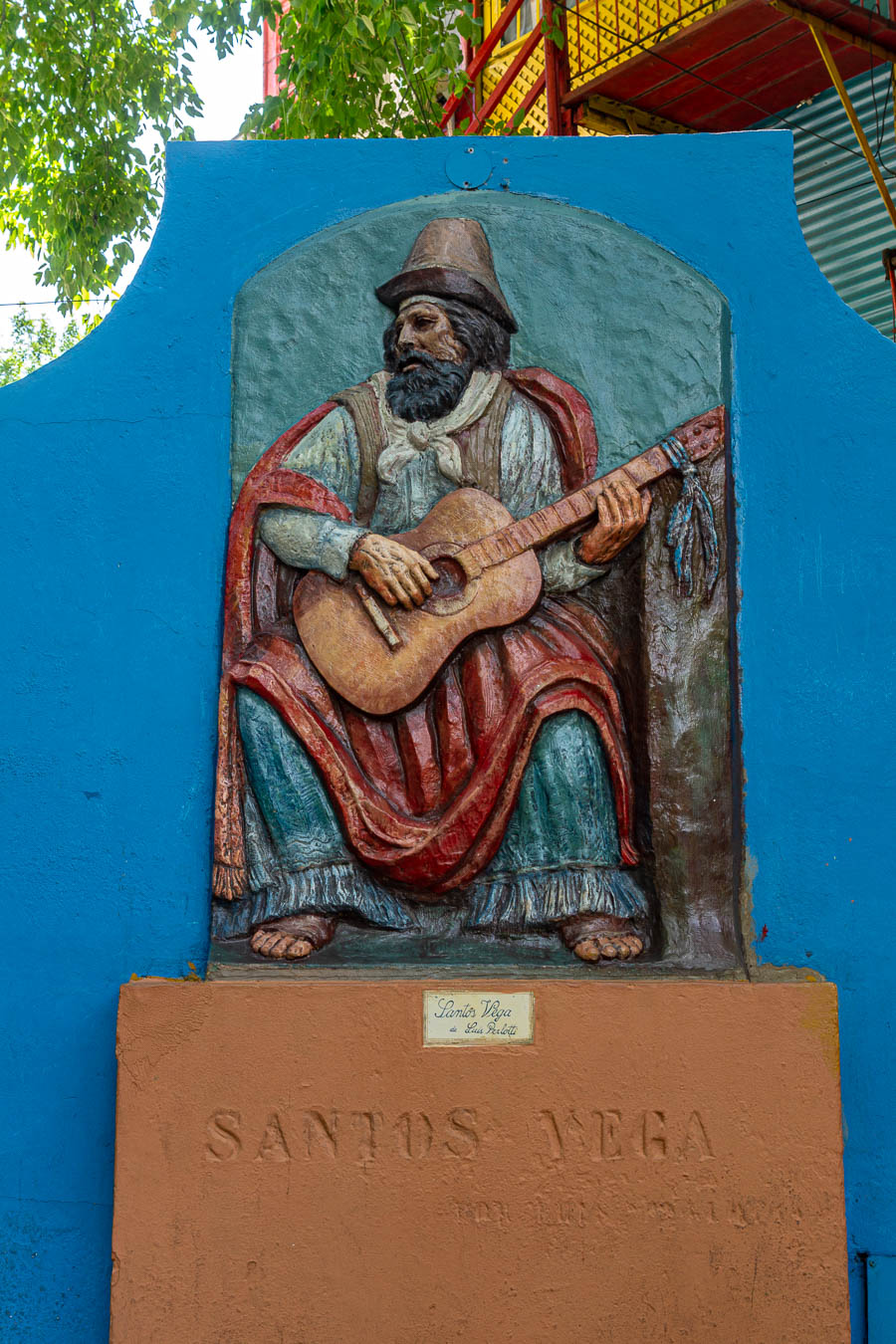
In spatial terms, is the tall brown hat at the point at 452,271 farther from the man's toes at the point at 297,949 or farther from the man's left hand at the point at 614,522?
the man's toes at the point at 297,949

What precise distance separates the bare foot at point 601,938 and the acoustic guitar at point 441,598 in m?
0.78

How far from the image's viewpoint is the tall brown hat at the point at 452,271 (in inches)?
146

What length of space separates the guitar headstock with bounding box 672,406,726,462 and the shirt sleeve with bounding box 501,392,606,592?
38 centimetres

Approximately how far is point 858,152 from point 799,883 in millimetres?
5609

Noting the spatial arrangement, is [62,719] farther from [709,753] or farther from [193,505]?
[709,753]

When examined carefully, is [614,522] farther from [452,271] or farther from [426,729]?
[452,271]

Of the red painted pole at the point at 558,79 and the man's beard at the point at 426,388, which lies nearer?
the man's beard at the point at 426,388

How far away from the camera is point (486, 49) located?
856 cm

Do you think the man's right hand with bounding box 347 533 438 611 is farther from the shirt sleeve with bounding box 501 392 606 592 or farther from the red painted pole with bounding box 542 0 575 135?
the red painted pole with bounding box 542 0 575 135

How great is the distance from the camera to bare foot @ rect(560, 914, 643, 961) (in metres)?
3.38

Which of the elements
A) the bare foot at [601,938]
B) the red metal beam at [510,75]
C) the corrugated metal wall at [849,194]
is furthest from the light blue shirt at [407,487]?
the red metal beam at [510,75]

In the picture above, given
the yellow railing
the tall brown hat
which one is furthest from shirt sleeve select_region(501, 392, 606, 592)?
the yellow railing

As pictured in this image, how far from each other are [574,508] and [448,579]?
16.5 inches

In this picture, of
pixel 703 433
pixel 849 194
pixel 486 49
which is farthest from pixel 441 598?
pixel 486 49
